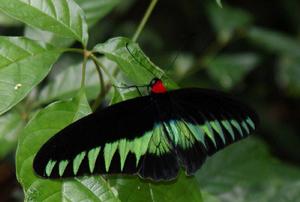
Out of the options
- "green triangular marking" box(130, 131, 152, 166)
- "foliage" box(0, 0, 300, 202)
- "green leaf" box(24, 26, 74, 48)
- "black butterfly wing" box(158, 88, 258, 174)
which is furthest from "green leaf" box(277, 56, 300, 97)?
"green triangular marking" box(130, 131, 152, 166)

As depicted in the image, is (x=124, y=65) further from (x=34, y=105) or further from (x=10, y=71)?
(x=34, y=105)

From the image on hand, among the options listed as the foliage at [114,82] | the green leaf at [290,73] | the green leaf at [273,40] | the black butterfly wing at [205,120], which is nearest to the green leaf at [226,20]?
the foliage at [114,82]

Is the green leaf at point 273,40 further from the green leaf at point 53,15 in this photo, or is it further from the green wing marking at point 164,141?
the green leaf at point 53,15

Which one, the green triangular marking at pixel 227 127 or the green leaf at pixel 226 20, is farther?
the green leaf at pixel 226 20

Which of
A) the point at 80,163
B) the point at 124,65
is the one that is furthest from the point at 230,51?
the point at 80,163

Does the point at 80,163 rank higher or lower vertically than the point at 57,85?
higher

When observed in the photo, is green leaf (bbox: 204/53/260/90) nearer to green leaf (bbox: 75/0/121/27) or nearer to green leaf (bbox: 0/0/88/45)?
green leaf (bbox: 75/0/121/27)
